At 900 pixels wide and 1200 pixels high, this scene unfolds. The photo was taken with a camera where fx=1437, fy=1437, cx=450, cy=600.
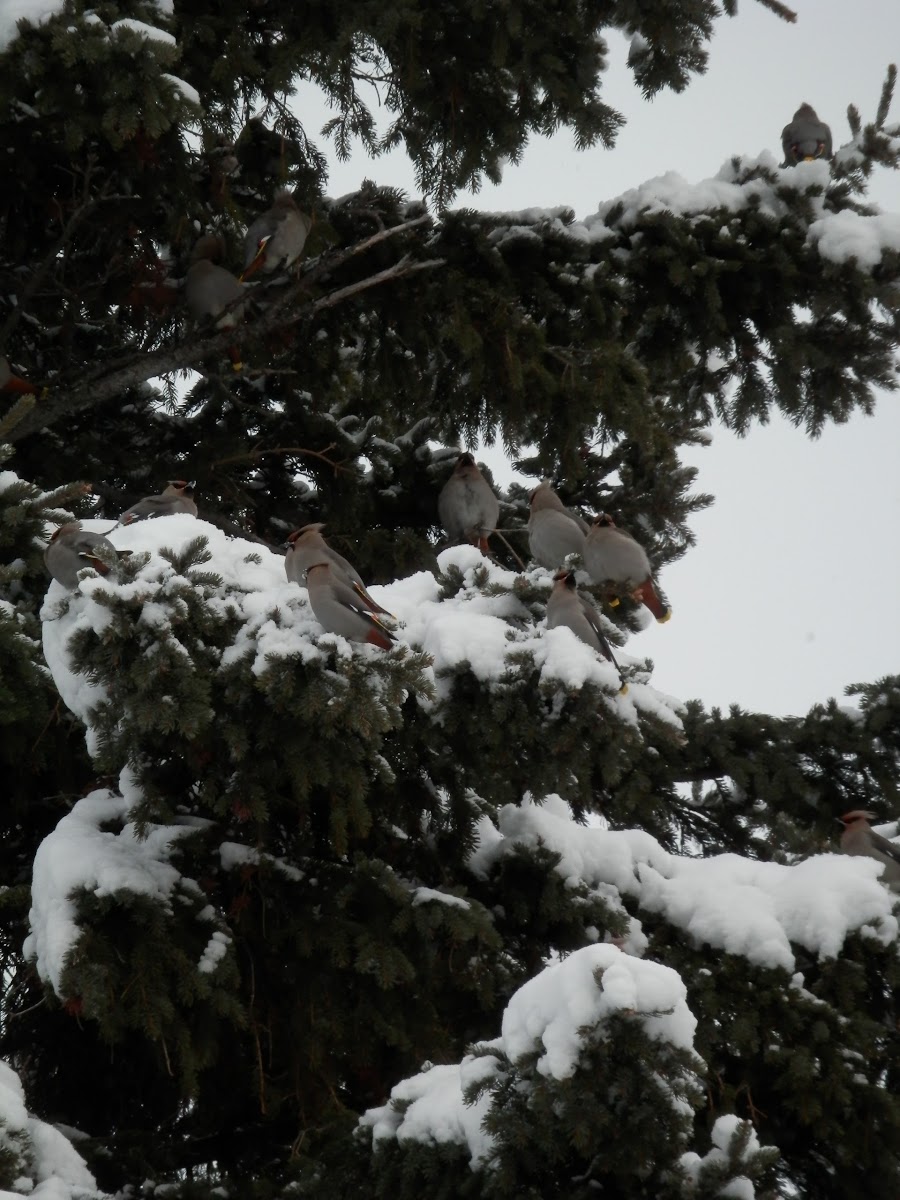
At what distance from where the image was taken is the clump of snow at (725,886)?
4.49 metres

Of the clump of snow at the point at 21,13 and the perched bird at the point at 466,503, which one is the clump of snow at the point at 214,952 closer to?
the clump of snow at the point at 21,13

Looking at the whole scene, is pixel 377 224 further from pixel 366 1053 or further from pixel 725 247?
pixel 366 1053

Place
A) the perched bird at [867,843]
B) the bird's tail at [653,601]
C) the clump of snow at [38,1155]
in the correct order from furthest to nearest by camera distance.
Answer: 1. the bird's tail at [653,601]
2. the perched bird at [867,843]
3. the clump of snow at [38,1155]

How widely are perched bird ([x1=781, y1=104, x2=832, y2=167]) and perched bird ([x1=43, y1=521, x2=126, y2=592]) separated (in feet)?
21.4

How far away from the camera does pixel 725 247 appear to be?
6.64 meters

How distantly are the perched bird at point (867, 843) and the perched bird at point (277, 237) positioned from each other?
352 centimetres

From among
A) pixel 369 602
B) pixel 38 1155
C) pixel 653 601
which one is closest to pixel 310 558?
pixel 369 602

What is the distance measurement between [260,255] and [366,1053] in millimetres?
4034

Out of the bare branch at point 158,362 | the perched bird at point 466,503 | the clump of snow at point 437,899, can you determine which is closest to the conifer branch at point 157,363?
the bare branch at point 158,362

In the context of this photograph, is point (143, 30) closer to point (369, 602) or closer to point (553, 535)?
point (369, 602)

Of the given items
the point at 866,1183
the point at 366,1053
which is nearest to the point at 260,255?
the point at 366,1053

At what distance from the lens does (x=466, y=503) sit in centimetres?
773

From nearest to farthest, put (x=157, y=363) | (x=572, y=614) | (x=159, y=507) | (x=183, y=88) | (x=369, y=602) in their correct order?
(x=369, y=602), (x=572, y=614), (x=183, y=88), (x=159, y=507), (x=157, y=363)

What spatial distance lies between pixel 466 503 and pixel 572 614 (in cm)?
321
